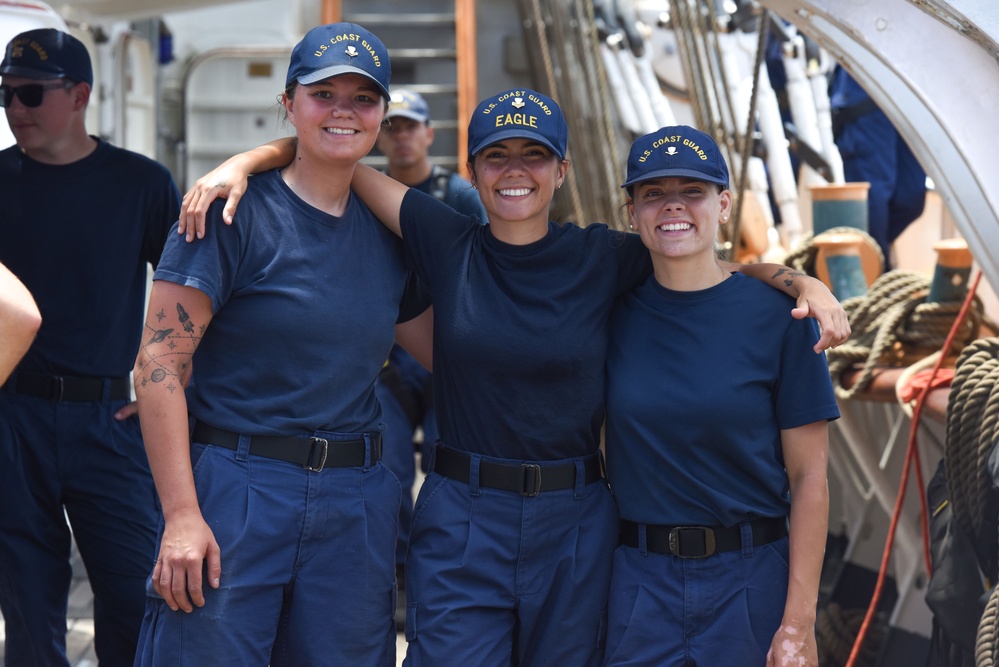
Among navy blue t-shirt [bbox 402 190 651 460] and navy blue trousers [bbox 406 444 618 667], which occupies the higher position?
navy blue t-shirt [bbox 402 190 651 460]

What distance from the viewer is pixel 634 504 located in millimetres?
2670

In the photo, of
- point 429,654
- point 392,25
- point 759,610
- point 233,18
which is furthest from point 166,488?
point 233,18

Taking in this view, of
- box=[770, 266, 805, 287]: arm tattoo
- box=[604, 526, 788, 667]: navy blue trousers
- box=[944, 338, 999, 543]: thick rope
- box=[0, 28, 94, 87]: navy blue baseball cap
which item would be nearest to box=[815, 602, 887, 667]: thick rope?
box=[944, 338, 999, 543]: thick rope

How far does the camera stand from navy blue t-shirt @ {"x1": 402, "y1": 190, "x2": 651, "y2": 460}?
265 centimetres

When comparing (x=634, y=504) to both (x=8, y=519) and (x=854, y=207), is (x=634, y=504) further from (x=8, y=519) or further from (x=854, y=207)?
(x=854, y=207)

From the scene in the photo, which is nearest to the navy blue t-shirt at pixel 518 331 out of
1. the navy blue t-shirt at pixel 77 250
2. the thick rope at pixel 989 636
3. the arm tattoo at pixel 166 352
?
the arm tattoo at pixel 166 352

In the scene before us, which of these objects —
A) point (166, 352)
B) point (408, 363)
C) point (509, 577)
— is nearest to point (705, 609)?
point (509, 577)

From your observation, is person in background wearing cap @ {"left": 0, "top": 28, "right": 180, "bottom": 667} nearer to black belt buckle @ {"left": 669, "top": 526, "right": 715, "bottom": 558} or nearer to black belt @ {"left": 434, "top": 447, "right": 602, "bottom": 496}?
black belt @ {"left": 434, "top": 447, "right": 602, "bottom": 496}

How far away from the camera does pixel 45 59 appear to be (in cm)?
354

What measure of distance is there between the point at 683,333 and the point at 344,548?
2.71 ft

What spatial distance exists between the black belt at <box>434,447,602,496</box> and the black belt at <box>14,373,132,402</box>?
1263 millimetres

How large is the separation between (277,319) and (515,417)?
1.74 ft

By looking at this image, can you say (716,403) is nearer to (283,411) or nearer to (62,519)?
(283,411)

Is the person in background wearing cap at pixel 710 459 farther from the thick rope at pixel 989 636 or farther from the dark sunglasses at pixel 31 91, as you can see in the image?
the dark sunglasses at pixel 31 91
